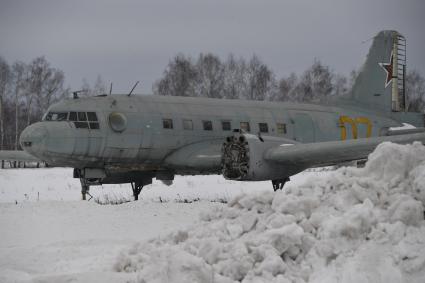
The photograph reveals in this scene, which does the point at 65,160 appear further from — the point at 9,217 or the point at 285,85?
the point at 285,85

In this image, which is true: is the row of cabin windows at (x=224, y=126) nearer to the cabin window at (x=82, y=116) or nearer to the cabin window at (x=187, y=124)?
the cabin window at (x=187, y=124)

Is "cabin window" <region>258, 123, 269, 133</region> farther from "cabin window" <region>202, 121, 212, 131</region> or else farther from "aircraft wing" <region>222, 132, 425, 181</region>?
"aircraft wing" <region>222, 132, 425, 181</region>

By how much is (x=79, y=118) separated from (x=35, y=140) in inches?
58.9

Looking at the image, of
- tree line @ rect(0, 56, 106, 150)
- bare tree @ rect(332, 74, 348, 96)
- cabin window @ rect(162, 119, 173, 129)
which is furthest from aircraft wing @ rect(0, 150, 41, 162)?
bare tree @ rect(332, 74, 348, 96)

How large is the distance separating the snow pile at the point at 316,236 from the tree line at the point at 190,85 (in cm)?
4475

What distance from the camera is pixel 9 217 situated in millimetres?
12961

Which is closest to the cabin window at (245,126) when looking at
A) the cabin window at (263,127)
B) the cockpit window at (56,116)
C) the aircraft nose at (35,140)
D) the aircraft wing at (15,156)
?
the cabin window at (263,127)

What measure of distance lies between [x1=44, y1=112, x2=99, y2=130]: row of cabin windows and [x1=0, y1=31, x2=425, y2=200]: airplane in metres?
0.03

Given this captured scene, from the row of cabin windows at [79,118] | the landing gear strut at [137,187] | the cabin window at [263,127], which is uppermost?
the row of cabin windows at [79,118]

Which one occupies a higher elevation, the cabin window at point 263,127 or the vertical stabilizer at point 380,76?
the vertical stabilizer at point 380,76

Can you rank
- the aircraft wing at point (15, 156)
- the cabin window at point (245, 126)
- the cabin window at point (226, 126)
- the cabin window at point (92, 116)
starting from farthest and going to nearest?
the aircraft wing at point (15, 156) → the cabin window at point (245, 126) → the cabin window at point (226, 126) → the cabin window at point (92, 116)

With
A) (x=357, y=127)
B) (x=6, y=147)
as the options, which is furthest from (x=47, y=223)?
(x=6, y=147)

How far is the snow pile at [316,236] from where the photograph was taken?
645 centimetres

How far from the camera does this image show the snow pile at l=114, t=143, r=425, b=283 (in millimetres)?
6453
